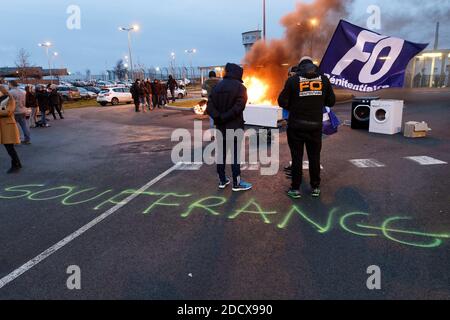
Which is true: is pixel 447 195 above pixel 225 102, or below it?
below

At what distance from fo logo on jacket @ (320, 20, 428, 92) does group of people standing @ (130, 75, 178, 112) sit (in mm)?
13760

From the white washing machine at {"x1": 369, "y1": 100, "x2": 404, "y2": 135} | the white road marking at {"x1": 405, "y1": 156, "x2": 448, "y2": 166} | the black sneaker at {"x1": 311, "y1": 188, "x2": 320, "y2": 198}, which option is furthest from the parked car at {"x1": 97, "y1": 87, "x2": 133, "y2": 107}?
the black sneaker at {"x1": 311, "y1": 188, "x2": 320, "y2": 198}

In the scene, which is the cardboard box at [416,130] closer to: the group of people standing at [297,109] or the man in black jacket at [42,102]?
the group of people standing at [297,109]

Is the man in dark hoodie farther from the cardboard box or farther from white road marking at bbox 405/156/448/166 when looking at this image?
the cardboard box

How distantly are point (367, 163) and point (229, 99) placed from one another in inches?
135

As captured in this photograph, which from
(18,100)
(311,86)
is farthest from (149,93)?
(311,86)

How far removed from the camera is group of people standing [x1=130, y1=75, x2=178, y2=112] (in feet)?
64.7

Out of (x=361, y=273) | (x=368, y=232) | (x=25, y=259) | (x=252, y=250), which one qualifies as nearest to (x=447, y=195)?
(x=368, y=232)

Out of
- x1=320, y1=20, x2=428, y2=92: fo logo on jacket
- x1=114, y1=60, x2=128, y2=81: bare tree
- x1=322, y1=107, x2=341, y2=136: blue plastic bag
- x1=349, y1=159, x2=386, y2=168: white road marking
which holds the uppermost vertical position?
x1=114, y1=60, x2=128, y2=81: bare tree

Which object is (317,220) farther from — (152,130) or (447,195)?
(152,130)

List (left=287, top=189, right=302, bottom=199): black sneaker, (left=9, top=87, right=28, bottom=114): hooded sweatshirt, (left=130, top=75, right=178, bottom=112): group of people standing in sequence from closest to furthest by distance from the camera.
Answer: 1. (left=287, top=189, right=302, bottom=199): black sneaker
2. (left=9, top=87, right=28, bottom=114): hooded sweatshirt
3. (left=130, top=75, right=178, bottom=112): group of people standing

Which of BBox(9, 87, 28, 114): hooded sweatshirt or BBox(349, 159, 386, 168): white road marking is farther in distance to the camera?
BBox(9, 87, 28, 114): hooded sweatshirt

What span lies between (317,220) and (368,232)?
1.98 ft

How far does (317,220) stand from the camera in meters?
4.14
